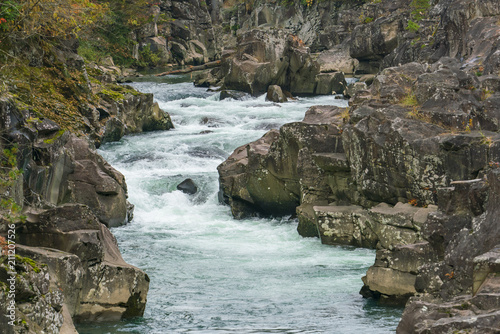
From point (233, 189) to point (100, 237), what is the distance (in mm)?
8959

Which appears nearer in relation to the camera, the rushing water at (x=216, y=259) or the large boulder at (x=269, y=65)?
the rushing water at (x=216, y=259)

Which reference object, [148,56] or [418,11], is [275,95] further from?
[148,56]

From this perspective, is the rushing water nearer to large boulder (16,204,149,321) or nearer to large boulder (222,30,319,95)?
large boulder (16,204,149,321)

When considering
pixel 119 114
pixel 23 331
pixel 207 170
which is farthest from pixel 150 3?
pixel 23 331

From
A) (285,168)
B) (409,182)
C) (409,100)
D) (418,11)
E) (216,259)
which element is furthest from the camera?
(418,11)

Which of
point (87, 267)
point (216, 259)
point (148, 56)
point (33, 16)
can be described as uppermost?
point (148, 56)

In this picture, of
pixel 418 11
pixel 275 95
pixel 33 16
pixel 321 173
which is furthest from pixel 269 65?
pixel 33 16

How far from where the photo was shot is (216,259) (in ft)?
44.8

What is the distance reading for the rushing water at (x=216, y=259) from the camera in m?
9.61

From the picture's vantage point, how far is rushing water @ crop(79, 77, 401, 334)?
9.61 meters

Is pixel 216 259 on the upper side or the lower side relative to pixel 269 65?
lower

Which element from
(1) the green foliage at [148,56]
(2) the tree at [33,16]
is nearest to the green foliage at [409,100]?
(2) the tree at [33,16]

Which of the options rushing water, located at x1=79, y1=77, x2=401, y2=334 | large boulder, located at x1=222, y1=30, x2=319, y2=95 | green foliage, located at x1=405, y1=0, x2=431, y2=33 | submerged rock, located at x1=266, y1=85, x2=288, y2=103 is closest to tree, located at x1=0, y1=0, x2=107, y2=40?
rushing water, located at x1=79, y1=77, x2=401, y2=334

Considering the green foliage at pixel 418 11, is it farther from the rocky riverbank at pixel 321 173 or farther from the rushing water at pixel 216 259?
the rushing water at pixel 216 259
